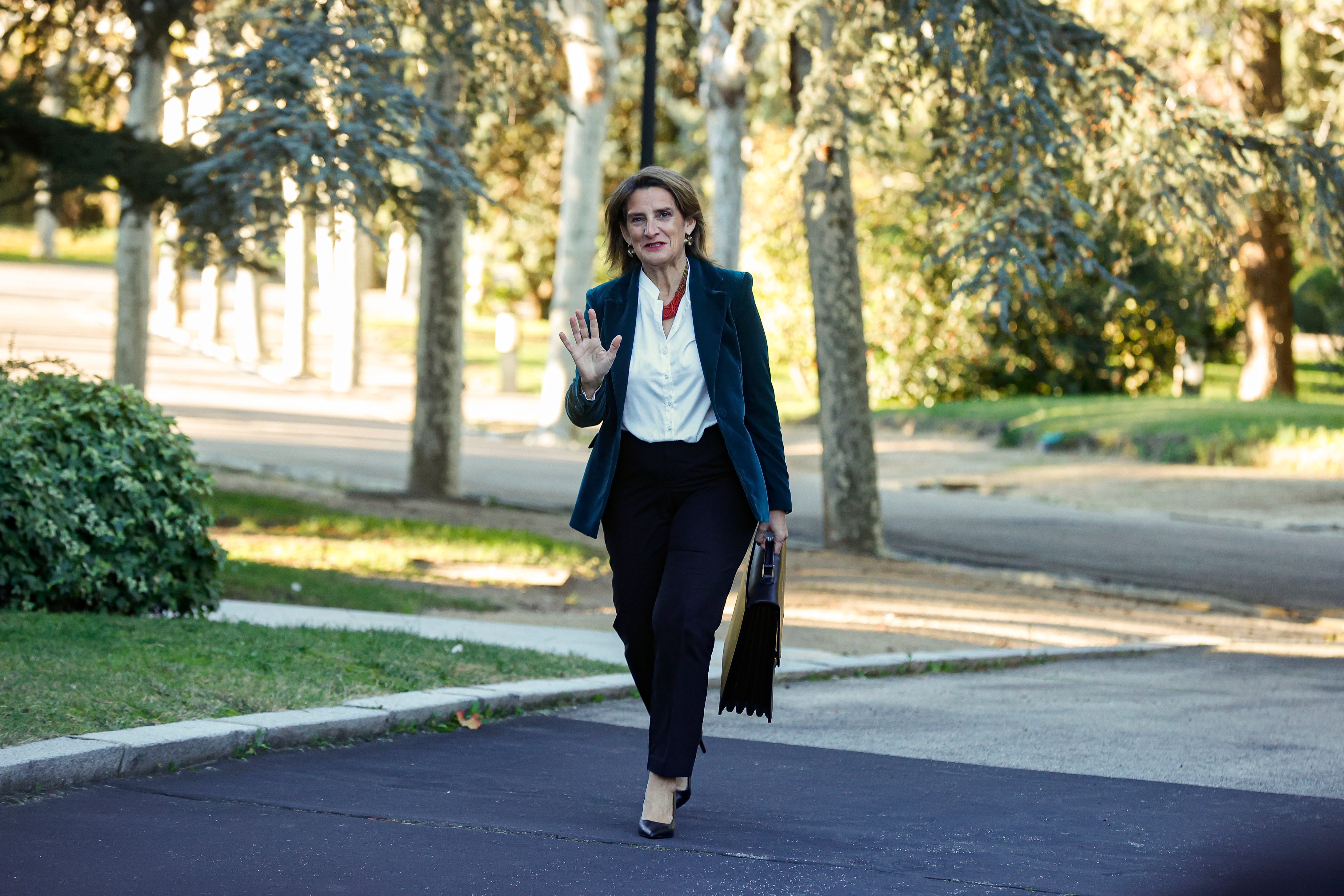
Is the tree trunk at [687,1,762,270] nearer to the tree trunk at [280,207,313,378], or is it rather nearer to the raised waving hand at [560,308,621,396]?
the tree trunk at [280,207,313,378]

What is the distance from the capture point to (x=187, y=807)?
493 centimetres

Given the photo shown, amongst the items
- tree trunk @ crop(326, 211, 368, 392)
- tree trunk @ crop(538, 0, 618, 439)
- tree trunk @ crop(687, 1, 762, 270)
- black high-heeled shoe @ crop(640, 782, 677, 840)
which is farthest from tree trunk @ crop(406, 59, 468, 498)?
tree trunk @ crop(326, 211, 368, 392)

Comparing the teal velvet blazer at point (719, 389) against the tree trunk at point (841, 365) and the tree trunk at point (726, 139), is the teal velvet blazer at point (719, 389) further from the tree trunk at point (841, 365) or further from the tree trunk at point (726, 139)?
the tree trunk at point (726, 139)

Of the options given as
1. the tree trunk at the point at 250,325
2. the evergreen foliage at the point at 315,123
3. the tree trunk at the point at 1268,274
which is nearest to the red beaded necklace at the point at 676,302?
the evergreen foliage at the point at 315,123

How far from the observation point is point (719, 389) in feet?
15.9

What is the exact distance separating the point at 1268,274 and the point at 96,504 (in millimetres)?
23580

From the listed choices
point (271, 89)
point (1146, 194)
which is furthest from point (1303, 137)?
point (271, 89)

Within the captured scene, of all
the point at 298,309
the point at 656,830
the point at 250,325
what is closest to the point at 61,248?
the point at 250,325

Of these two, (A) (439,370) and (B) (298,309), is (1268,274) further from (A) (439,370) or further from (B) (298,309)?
(B) (298,309)

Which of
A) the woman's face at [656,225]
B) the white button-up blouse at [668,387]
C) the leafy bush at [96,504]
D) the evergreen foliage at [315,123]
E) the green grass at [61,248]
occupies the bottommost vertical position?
the leafy bush at [96,504]

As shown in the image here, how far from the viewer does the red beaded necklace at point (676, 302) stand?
4957 millimetres

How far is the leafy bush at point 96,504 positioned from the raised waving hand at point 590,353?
3.90 m

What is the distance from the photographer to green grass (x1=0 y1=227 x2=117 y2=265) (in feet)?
227

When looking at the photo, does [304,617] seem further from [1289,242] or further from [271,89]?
[1289,242]
